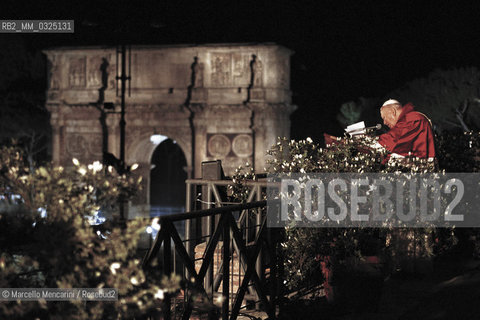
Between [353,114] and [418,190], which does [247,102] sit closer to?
[353,114]

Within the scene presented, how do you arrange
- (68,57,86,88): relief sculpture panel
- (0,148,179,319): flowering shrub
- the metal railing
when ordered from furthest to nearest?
(68,57,86,88): relief sculpture panel < the metal railing < (0,148,179,319): flowering shrub

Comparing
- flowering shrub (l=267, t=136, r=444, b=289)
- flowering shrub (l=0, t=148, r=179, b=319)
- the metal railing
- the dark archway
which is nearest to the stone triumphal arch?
the dark archway

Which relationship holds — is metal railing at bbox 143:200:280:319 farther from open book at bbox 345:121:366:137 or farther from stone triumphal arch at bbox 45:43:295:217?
stone triumphal arch at bbox 45:43:295:217

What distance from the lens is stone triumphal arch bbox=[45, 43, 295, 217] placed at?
3519 centimetres

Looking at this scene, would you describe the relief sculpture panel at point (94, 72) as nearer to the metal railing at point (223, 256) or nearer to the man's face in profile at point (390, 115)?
the man's face in profile at point (390, 115)

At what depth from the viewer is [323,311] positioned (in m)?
6.48

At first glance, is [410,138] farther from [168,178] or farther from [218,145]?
[168,178]

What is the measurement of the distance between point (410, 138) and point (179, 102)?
2900cm

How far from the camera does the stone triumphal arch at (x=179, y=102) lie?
3519 cm

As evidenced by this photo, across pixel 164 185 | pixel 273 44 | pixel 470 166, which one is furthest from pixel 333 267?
pixel 164 185

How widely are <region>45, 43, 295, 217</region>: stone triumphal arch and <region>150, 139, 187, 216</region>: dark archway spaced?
16.8ft

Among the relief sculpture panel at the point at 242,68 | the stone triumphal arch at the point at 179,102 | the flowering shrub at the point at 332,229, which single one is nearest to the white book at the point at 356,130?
the flowering shrub at the point at 332,229

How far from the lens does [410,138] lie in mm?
7930

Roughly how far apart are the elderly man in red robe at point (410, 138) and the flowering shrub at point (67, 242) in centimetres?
Answer: 454
